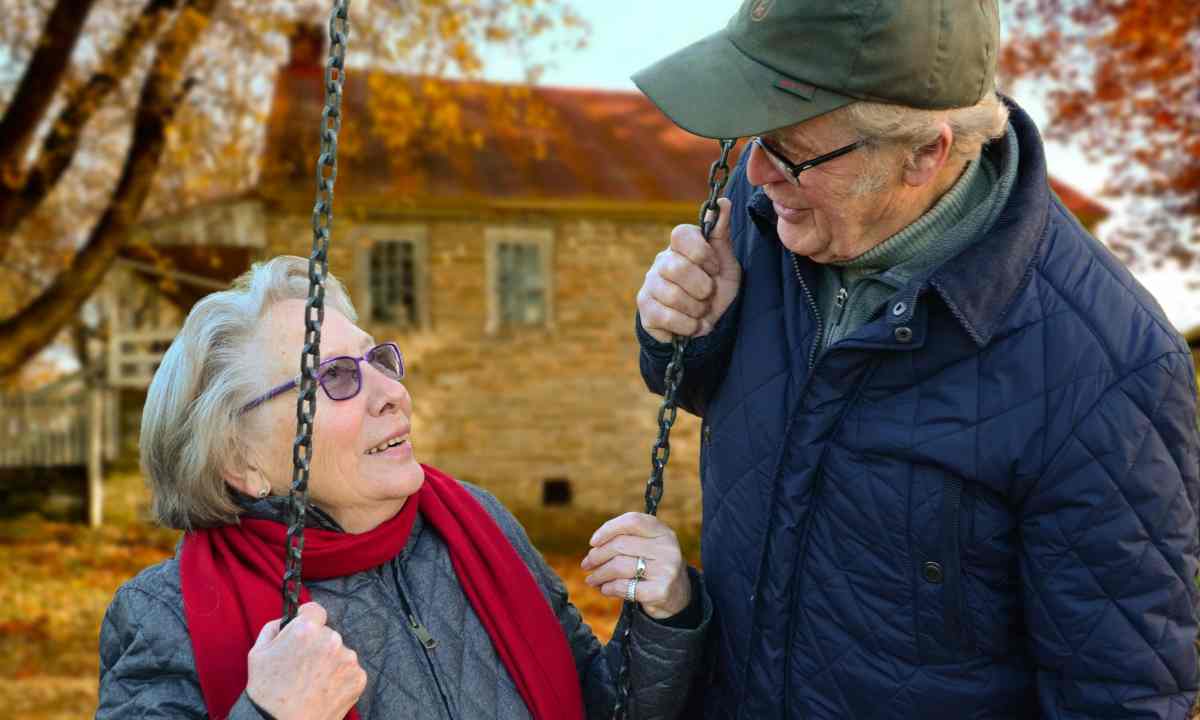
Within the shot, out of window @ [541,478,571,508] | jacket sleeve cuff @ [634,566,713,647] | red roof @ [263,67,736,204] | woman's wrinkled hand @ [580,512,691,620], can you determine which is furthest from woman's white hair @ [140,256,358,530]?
window @ [541,478,571,508]

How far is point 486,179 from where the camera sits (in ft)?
51.8

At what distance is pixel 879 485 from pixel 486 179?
14332 mm

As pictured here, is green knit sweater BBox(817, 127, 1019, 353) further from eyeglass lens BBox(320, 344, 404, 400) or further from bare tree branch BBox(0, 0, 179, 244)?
bare tree branch BBox(0, 0, 179, 244)

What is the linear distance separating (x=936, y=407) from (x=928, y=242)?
30 cm

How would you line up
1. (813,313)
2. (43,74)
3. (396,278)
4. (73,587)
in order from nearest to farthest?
(813,313) < (43,74) < (73,587) < (396,278)

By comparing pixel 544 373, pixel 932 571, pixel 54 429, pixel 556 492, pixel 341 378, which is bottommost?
pixel 556 492

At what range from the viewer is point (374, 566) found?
7.24ft

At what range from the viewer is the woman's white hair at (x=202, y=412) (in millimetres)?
2131

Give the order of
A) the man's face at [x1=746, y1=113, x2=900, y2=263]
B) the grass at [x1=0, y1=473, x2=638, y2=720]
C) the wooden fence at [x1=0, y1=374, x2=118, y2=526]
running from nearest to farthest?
the man's face at [x1=746, y1=113, x2=900, y2=263]
the grass at [x1=0, y1=473, x2=638, y2=720]
the wooden fence at [x1=0, y1=374, x2=118, y2=526]

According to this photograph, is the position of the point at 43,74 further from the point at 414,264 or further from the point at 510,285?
the point at 510,285

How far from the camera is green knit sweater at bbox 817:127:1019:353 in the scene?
1915 millimetres

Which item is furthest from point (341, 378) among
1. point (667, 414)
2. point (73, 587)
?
point (73, 587)

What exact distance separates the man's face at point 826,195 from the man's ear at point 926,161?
0.02 m

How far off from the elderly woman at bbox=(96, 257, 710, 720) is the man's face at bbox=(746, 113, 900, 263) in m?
0.69
